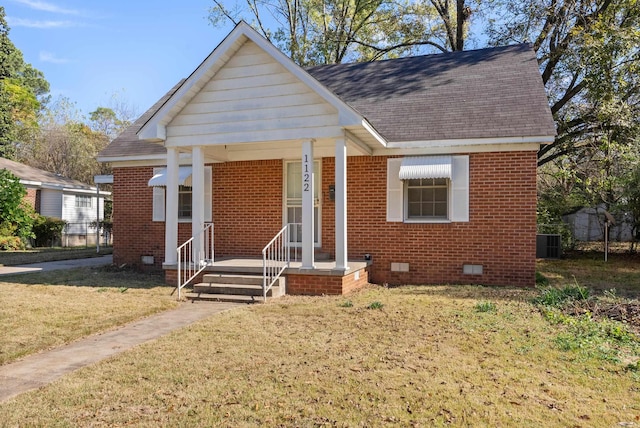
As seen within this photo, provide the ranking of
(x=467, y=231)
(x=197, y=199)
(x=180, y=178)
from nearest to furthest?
(x=197, y=199) < (x=467, y=231) < (x=180, y=178)

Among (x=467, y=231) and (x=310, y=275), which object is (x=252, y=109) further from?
(x=467, y=231)

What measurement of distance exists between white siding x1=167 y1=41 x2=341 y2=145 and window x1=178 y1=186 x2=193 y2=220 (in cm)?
301

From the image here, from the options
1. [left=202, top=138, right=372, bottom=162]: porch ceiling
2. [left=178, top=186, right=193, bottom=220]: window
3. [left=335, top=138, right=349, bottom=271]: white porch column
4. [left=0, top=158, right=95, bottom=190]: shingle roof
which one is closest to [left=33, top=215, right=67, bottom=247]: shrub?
[left=0, top=158, right=95, bottom=190]: shingle roof

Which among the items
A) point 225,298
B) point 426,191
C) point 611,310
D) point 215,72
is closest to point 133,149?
point 215,72

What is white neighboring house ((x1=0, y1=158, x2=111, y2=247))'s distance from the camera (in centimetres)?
2341

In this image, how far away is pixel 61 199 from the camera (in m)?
24.7

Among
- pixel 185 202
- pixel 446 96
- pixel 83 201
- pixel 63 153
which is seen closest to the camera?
pixel 446 96

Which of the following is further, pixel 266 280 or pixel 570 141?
pixel 570 141

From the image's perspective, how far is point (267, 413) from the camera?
3.70 m

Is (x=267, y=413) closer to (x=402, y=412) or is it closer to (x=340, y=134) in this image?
(x=402, y=412)

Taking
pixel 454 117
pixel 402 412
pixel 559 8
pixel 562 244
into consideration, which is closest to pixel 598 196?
pixel 562 244

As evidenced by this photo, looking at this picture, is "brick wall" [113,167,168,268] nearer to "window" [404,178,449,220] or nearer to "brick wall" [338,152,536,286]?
"brick wall" [338,152,536,286]

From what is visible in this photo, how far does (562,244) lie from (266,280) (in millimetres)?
12001

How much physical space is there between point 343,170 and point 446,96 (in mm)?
4405
